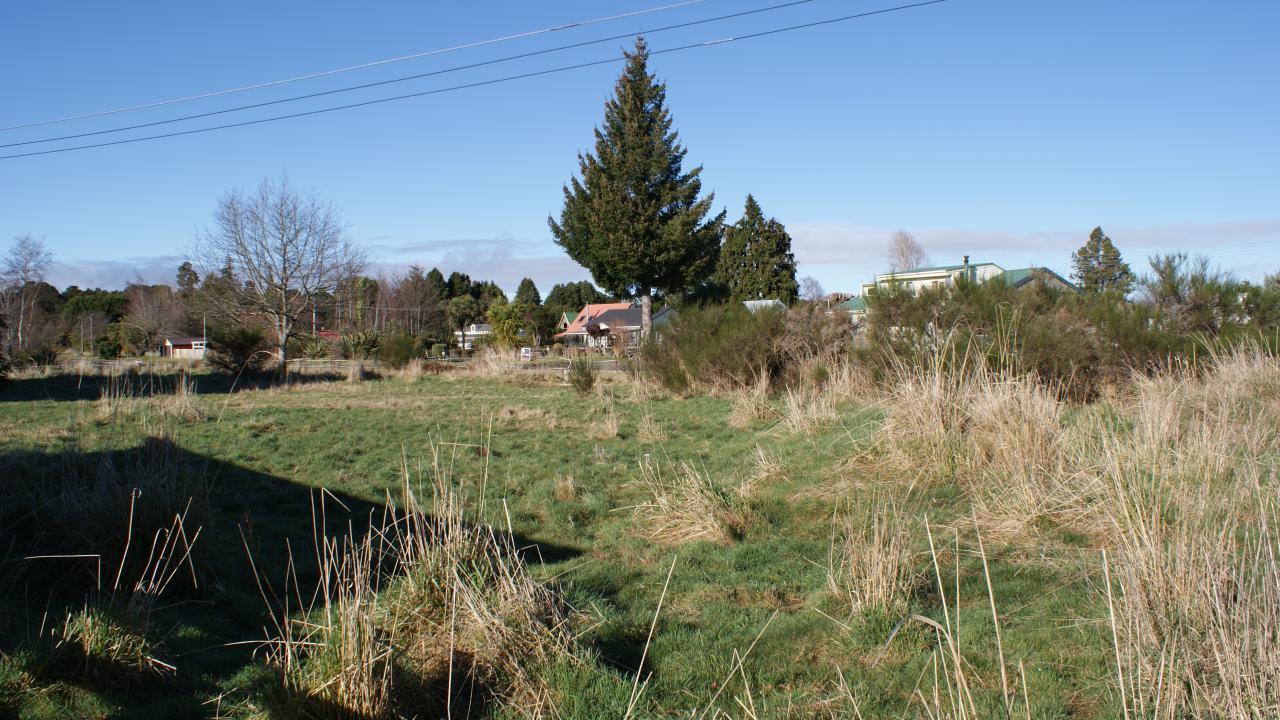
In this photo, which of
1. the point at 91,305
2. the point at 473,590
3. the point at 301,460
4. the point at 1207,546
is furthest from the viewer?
the point at 91,305

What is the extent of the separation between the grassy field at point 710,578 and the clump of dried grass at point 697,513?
27 millimetres

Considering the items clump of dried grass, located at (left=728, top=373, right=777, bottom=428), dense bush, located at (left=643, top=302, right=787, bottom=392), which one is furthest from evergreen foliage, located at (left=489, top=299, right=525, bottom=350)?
clump of dried grass, located at (left=728, top=373, right=777, bottom=428)

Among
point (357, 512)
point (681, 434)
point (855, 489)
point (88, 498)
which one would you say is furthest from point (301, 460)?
point (855, 489)

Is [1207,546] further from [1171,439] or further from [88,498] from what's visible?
[88,498]

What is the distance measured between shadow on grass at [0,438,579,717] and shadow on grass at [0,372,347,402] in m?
8.49

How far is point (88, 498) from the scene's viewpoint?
18.1ft

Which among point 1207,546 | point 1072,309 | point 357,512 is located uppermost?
point 1072,309

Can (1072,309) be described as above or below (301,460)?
above

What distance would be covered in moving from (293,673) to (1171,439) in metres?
5.71

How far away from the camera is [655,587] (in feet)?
16.2

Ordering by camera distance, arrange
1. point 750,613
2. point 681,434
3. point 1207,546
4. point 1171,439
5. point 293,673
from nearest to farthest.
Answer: point 1207,546
point 293,673
point 750,613
point 1171,439
point 681,434

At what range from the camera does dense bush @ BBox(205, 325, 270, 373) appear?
77.3ft

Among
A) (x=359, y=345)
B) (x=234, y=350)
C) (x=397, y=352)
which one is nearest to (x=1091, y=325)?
(x=397, y=352)

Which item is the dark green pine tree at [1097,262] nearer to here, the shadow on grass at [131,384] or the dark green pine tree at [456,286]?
the shadow on grass at [131,384]
